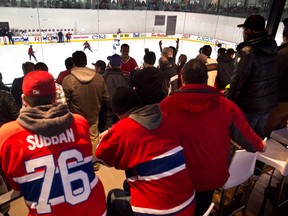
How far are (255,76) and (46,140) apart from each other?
1.80 meters

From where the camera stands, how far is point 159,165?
4.00 ft

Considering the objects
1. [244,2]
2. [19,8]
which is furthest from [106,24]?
[244,2]

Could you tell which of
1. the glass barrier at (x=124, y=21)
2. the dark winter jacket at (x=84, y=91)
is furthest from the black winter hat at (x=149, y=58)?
the glass barrier at (x=124, y=21)

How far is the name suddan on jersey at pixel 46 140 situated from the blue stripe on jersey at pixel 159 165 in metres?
0.35

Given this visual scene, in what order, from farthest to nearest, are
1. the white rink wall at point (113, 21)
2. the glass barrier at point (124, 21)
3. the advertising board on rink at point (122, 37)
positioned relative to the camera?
the advertising board on rink at point (122, 37), the glass barrier at point (124, 21), the white rink wall at point (113, 21)

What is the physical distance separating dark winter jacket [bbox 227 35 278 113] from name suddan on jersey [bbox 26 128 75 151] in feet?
5.28

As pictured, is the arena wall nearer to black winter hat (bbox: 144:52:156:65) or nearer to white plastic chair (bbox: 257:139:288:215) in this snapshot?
black winter hat (bbox: 144:52:156:65)

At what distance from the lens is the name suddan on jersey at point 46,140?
1.09 meters

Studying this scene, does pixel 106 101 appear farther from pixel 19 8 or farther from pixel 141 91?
pixel 19 8

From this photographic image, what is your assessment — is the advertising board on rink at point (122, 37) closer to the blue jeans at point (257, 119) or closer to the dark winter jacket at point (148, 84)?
the dark winter jacket at point (148, 84)

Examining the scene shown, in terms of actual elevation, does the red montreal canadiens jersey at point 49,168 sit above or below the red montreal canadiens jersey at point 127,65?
above

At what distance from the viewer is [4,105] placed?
87.3 inches

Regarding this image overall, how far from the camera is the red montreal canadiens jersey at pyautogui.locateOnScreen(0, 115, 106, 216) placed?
3.57 feet

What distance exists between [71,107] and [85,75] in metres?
0.37
